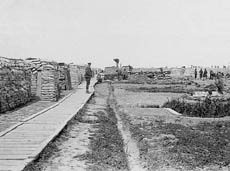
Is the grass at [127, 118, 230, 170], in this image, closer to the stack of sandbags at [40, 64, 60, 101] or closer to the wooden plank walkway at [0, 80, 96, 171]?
the wooden plank walkway at [0, 80, 96, 171]

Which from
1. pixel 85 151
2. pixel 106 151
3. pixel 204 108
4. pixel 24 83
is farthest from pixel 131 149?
pixel 24 83

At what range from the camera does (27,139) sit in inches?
340

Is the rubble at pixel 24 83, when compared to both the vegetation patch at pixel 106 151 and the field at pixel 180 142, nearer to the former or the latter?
the field at pixel 180 142

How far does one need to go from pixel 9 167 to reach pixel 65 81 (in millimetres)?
21755

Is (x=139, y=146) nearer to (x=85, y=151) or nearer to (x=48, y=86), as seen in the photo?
(x=85, y=151)

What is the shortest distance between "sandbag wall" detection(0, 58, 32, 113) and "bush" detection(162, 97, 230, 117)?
22.9 ft

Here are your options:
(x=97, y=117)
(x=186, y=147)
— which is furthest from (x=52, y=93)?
(x=186, y=147)

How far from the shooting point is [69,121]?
37.9ft

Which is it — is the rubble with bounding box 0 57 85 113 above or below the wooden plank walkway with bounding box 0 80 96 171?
above

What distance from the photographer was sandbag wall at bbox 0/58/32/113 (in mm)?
14492

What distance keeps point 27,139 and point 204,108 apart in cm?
998

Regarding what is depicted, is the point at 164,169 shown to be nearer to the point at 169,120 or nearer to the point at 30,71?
the point at 169,120

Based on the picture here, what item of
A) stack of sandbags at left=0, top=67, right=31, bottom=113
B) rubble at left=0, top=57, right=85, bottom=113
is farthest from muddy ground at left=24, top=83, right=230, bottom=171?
rubble at left=0, top=57, right=85, bottom=113

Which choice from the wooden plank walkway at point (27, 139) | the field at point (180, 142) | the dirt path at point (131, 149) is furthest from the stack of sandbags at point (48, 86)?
the dirt path at point (131, 149)
